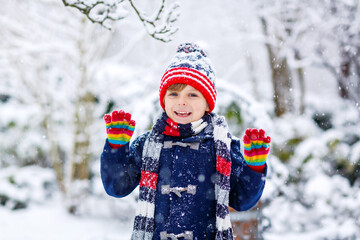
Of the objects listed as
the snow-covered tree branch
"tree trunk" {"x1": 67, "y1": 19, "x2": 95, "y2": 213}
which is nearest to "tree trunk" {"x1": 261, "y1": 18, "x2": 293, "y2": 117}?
"tree trunk" {"x1": 67, "y1": 19, "x2": 95, "y2": 213}

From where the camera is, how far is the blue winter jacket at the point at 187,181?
1.60 metres

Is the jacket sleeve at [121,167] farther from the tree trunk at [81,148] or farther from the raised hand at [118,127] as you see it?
the tree trunk at [81,148]

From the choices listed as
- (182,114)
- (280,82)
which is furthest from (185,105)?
(280,82)

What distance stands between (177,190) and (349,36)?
580 cm

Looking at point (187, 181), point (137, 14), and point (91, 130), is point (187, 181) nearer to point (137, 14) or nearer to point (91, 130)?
point (137, 14)

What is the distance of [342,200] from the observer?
5.02m

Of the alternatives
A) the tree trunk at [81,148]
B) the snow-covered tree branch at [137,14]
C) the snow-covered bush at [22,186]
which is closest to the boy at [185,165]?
the snow-covered tree branch at [137,14]

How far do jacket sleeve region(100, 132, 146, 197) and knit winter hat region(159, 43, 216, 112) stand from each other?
0.98 ft

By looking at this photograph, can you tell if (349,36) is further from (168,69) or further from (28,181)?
(28,181)

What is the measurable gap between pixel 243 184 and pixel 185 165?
0.29 m

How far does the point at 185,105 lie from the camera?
5.47 ft

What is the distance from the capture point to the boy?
1.59 m

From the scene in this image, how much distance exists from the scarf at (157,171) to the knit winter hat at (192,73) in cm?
14

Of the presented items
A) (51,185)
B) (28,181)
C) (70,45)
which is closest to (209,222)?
(70,45)
